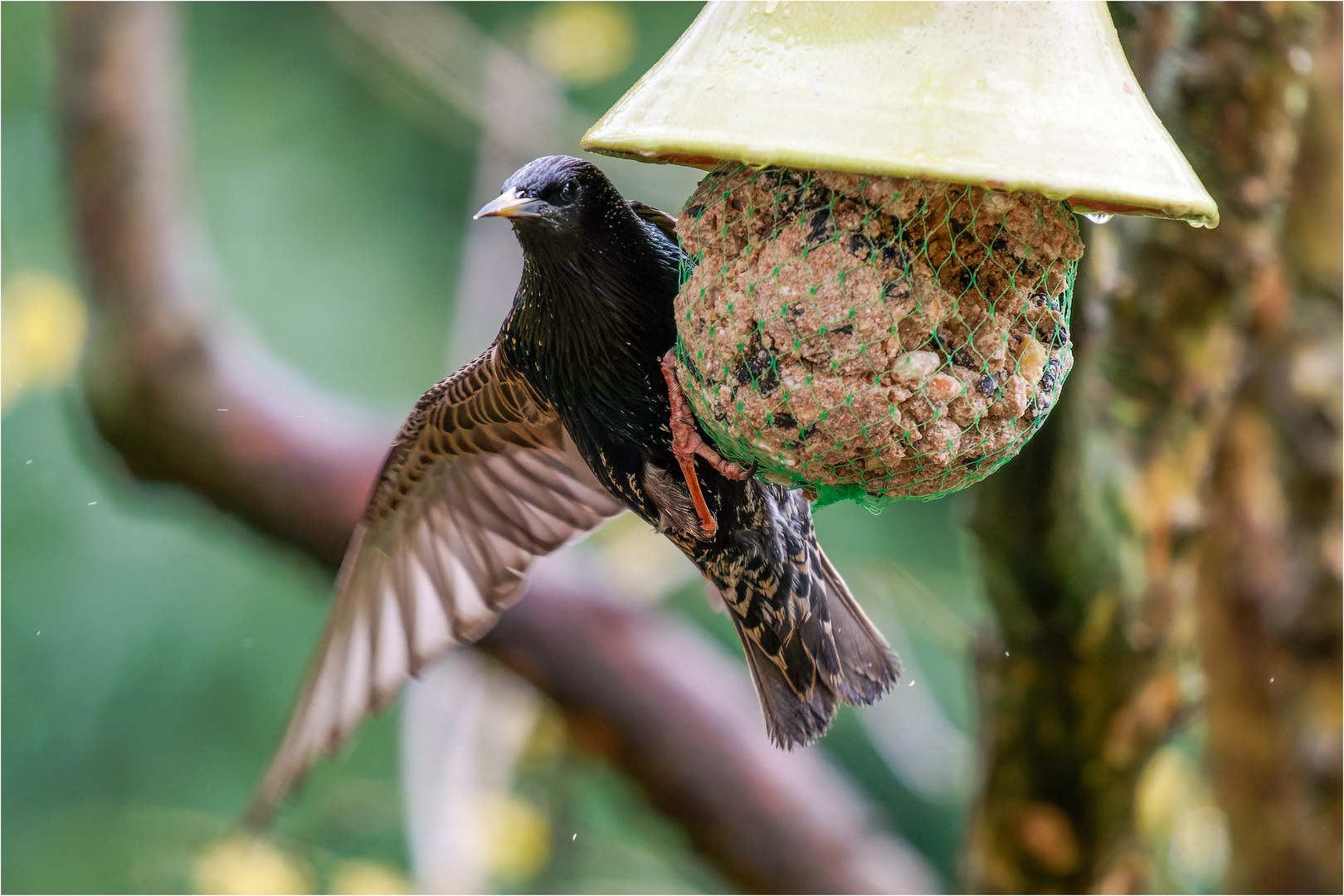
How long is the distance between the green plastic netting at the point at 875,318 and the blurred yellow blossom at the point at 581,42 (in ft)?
9.63

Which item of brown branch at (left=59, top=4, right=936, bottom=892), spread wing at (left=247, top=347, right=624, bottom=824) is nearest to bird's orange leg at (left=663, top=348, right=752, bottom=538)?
spread wing at (left=247, top=347, right=624, bottom=824)

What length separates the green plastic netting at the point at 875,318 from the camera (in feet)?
4.10

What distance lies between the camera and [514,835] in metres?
4.27

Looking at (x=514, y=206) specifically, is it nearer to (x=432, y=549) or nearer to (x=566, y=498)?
(x=566, y=498)

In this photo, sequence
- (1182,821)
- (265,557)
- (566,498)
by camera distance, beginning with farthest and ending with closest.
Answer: (265,557)
(1182,821)
(566,498)

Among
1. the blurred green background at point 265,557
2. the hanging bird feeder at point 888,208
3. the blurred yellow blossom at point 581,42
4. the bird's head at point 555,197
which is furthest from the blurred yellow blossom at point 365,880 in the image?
the hanging bird feeder at point 888,208

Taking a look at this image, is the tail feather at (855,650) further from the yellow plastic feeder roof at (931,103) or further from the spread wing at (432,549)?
the yellow plastic feeder roof at (931,103)

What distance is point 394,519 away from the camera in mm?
2750

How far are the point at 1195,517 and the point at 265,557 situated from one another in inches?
129

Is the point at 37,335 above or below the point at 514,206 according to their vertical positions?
below

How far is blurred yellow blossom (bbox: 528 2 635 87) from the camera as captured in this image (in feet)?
13.3

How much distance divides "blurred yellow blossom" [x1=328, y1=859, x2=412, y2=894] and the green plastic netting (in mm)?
3282

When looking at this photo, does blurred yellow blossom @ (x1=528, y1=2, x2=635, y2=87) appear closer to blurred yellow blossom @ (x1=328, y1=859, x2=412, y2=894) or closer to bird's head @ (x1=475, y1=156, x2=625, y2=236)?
bird's head @ (x1=475, y1=156, x2=625, y2=236)

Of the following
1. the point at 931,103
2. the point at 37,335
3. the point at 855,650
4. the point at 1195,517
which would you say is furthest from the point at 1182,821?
the point at 37,335
